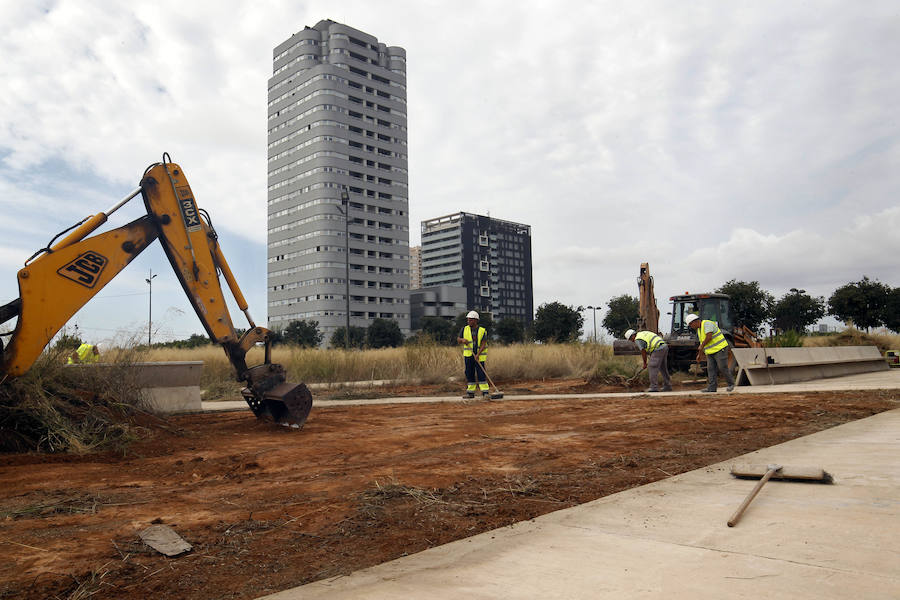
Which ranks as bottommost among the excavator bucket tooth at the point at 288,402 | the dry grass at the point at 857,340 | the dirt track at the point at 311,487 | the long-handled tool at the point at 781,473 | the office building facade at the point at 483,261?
the dirt track at the point at 311,487

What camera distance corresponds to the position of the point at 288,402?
866 cm

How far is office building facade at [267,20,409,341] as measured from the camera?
101 meters

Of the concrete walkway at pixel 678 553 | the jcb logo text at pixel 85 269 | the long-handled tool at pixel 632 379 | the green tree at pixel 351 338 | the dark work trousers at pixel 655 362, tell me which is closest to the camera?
the concrete walkway at pixel 678 553

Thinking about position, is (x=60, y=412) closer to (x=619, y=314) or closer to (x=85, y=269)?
(x=85, y=269)

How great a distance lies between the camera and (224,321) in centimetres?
900

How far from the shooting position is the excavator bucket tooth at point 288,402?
28.5ft

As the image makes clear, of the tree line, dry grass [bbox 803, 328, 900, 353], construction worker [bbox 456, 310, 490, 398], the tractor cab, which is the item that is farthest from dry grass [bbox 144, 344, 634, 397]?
the tree line

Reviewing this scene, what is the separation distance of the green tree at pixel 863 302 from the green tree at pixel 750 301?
490 centimetres

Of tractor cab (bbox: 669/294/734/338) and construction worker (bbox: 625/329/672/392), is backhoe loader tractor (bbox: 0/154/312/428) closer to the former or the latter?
construction worker (bbox: 625/329/672/392)

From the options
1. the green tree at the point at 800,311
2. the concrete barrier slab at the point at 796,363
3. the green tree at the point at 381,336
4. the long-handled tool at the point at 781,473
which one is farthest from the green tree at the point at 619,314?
the long-handled tool at the point at 781,473

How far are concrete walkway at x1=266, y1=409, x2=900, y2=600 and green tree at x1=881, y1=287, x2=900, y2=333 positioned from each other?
2016 inches

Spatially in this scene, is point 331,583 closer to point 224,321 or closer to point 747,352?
point 224,321

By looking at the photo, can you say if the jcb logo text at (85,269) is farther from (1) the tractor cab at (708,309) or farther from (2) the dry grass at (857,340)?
(2) the dry grass at (857,340)

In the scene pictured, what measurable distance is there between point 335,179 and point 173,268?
96497 millimetres
